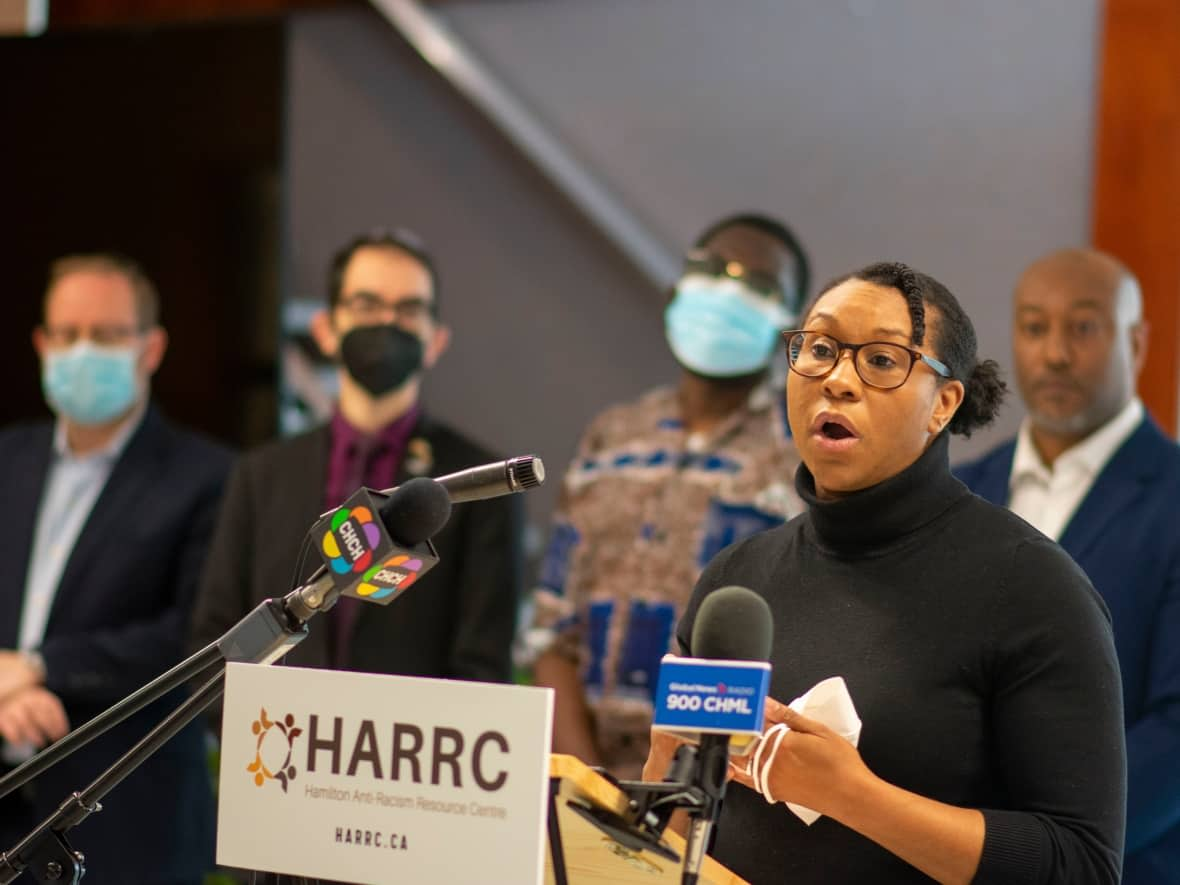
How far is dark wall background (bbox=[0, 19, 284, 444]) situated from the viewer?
523cm

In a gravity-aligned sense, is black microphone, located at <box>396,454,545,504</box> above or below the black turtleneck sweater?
above

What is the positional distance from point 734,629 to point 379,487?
6.50ft

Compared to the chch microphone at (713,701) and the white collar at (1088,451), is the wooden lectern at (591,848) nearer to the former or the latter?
the chch microphone at (713,701)

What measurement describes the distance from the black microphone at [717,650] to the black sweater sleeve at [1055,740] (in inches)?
14.9

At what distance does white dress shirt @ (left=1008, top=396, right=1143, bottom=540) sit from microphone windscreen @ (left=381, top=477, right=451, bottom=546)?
1625mm

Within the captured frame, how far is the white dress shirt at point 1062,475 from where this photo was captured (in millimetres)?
3055

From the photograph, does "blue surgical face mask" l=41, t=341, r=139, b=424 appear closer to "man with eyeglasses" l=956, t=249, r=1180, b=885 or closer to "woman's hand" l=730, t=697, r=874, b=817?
"man with eyeglasses" l=956, t=249, r=1180, b=885

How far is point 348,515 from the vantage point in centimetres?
178

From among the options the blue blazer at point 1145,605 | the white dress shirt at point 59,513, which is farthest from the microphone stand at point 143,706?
the white dress shirt at point 59,513

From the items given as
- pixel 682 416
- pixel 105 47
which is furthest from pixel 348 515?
pixel 105 47

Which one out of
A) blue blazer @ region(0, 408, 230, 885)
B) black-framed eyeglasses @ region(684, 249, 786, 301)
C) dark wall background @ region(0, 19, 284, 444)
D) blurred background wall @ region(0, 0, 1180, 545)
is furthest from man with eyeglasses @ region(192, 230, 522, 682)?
dark wall background @ region(0, 19, 284, 444)

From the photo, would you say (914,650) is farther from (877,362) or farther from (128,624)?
(128,624)

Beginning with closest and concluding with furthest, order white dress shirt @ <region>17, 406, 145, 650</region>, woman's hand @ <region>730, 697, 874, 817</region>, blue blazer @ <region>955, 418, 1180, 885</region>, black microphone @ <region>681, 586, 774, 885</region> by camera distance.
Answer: black microphone @ <region>681, 586, 774, 885</region>, woman's hand @ <region>730, 697, 874, 817</region>, blue blazer @ <region>955, 418, 1180, 885</region>, white dress shirt @ <region>17, 406, 145, 650</region>

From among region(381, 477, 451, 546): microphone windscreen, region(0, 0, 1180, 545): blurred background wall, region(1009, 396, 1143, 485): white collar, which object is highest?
region(0, 0, 1180, 545): blurred background wall
